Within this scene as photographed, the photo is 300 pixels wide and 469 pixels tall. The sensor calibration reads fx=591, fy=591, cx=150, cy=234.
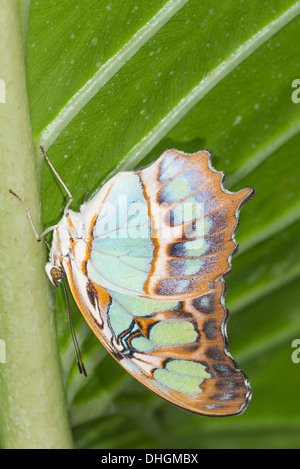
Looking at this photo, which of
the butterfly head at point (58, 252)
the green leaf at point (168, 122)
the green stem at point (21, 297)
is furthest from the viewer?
the butterfly head at point (58, 252)

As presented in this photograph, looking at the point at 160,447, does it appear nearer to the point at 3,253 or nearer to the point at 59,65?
the point at 3,253

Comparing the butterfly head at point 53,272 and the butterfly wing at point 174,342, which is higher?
the butterfly head at point 53,272

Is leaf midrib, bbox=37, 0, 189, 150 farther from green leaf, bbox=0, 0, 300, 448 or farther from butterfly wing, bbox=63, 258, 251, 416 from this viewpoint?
butterfly wing, bbox=63, 258, 251, 416

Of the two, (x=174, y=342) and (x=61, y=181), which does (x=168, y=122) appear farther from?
(x=174, y=342)

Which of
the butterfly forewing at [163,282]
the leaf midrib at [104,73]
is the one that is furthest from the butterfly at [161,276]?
the leaf midrib at [104,73]

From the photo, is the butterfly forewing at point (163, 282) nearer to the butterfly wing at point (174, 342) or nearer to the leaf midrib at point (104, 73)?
the butterfly wing at point (174, 342)

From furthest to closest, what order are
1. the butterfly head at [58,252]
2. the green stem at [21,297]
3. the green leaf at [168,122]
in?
the butterfly head at [58,252], the green leaf at [168,122], the green stem at [21,297]
